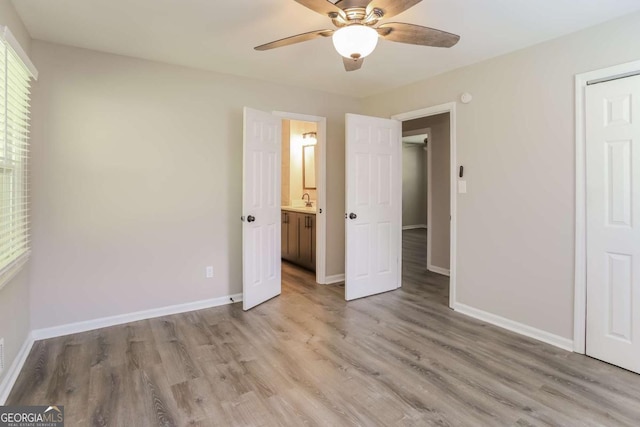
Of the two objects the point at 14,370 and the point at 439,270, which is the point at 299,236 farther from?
→ the point at 14,370

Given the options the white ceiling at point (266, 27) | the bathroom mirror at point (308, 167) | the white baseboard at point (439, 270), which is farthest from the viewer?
the bathroom mirror at point (308, 167)

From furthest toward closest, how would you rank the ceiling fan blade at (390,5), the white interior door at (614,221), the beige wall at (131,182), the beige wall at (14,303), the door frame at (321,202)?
the door frame at (321,202) → the beige wall at (131,182) → the white interior door at (614,221) → the beige wall at (14,303) → the ceiling fan blade at (390,5)

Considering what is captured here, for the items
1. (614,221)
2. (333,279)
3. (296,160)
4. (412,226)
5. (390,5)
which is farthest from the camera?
(412,226)

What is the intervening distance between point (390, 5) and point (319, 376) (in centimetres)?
223

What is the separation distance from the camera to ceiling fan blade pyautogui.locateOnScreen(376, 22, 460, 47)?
199cm

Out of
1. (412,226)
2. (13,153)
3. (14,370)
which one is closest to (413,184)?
(412,226)

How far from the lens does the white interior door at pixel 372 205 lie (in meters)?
3.82

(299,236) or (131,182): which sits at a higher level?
(131,182)

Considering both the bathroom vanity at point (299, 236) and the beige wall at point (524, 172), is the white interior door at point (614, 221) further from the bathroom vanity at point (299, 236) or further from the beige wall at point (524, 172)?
the bathroom vanity at point (299, 236)

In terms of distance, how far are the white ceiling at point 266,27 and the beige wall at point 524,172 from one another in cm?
18

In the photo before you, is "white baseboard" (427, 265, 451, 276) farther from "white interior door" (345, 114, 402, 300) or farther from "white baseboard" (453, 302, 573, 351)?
"white baseboard" (453, 302, 573, 351)

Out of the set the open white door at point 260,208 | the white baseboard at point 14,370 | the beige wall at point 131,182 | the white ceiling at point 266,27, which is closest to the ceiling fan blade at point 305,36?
the white ceiling at point 266,27

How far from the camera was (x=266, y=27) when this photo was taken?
2545 mm

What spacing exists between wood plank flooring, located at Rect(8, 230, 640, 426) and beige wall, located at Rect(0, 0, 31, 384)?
0.19 m
